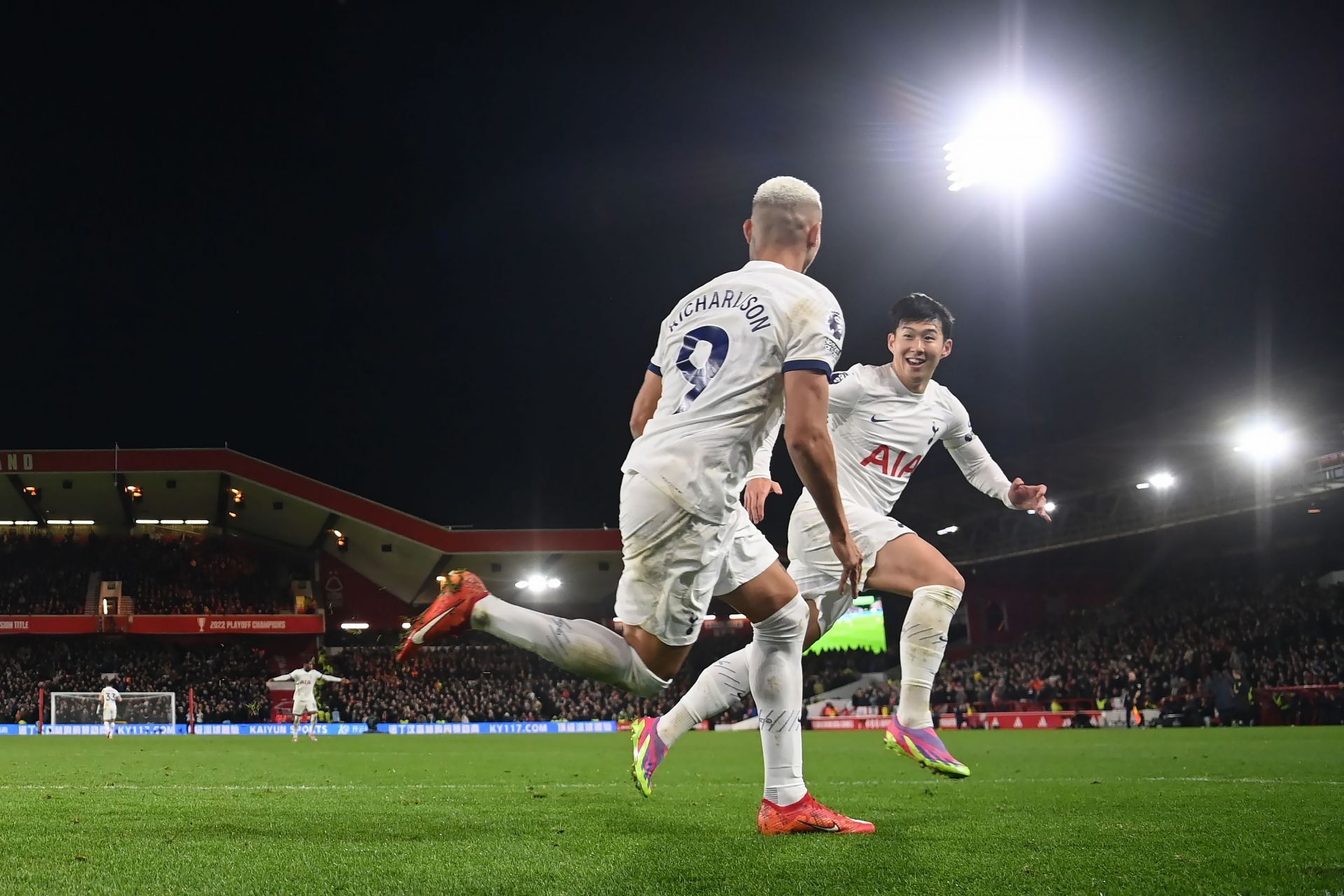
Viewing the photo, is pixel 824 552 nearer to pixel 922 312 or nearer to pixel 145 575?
pixel 922 312

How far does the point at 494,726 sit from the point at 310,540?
15024 mm

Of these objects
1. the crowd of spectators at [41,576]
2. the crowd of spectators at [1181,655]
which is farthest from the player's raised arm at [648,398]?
the crowd of spectators at [41,576]

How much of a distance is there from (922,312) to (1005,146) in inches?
504

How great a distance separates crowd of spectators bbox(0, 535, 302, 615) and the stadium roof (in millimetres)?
1223

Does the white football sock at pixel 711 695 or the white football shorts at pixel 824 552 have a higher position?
the white football shorts at pixel 824 552

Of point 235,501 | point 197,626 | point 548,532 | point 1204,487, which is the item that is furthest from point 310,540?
point 1204,487

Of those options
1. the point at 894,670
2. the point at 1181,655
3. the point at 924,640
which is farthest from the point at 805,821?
the point at 894,670

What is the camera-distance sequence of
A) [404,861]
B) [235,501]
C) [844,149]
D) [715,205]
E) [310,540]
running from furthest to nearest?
[310,540], [235,501], [715,205], [844,149], [404,861]

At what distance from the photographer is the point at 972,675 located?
119 ft

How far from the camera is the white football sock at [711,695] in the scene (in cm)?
576

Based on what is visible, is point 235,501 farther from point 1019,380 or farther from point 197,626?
point 1019,380

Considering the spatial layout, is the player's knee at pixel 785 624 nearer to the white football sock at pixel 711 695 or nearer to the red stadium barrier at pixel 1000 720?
the white football sock at pixel 711 695

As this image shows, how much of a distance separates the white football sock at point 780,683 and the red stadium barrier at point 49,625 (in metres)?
→ 40.1

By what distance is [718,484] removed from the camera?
14.5 feet
